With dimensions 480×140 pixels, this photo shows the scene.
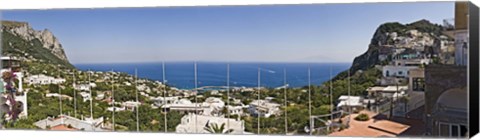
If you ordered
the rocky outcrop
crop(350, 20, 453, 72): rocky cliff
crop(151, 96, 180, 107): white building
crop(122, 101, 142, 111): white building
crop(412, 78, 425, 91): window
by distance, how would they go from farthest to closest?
the rocky outcrop, crop(122, 101, 142, 111): white building, crop(151, 96, 180, 107): white building, crop(412, 78, 425, 91): window, crop(350, 20, 453, 72): rocky cliff

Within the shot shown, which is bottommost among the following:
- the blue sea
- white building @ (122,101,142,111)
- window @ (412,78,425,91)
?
white building @ (122,101,142,111)

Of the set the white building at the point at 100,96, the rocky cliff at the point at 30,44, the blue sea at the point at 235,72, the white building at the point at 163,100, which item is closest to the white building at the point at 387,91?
the blue sea at the point at 235,72

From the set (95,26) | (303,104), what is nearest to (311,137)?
(303,104)

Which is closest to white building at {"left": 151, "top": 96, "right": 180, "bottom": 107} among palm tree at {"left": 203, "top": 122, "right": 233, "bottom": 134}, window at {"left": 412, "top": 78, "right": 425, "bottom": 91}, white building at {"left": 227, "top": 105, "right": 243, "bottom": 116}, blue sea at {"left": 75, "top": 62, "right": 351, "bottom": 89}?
blue sea at {"left": 75, "top": 62, "right": 351, "bottom": 89}

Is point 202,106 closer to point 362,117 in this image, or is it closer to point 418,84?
point 362,117

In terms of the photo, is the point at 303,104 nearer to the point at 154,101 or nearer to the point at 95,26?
the point at 154,101

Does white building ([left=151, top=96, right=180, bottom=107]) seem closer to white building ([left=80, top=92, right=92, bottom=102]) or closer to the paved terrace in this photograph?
white building ([left=80, top=92, right=92, bottom=102])
